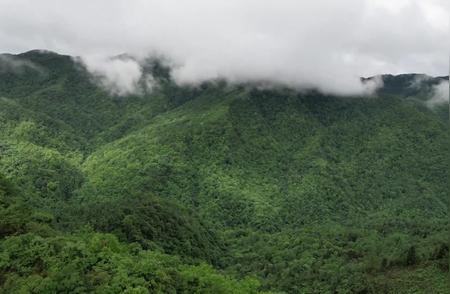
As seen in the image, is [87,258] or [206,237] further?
[206,237]

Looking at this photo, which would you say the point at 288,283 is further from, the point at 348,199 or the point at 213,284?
the point at 348,199

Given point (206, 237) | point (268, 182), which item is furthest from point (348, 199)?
point (206, 237)

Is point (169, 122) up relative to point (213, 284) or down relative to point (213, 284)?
up

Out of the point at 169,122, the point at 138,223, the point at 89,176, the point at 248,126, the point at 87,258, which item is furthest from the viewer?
the point at 169,122

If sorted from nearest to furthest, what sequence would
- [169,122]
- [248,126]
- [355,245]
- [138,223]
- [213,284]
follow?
1. [213,284]
2. [138,223]
3. [355,245]
4. [248,126]
5. [169,122]

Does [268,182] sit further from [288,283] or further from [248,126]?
[288,283]

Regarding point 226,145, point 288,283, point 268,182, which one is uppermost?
point 226,145
